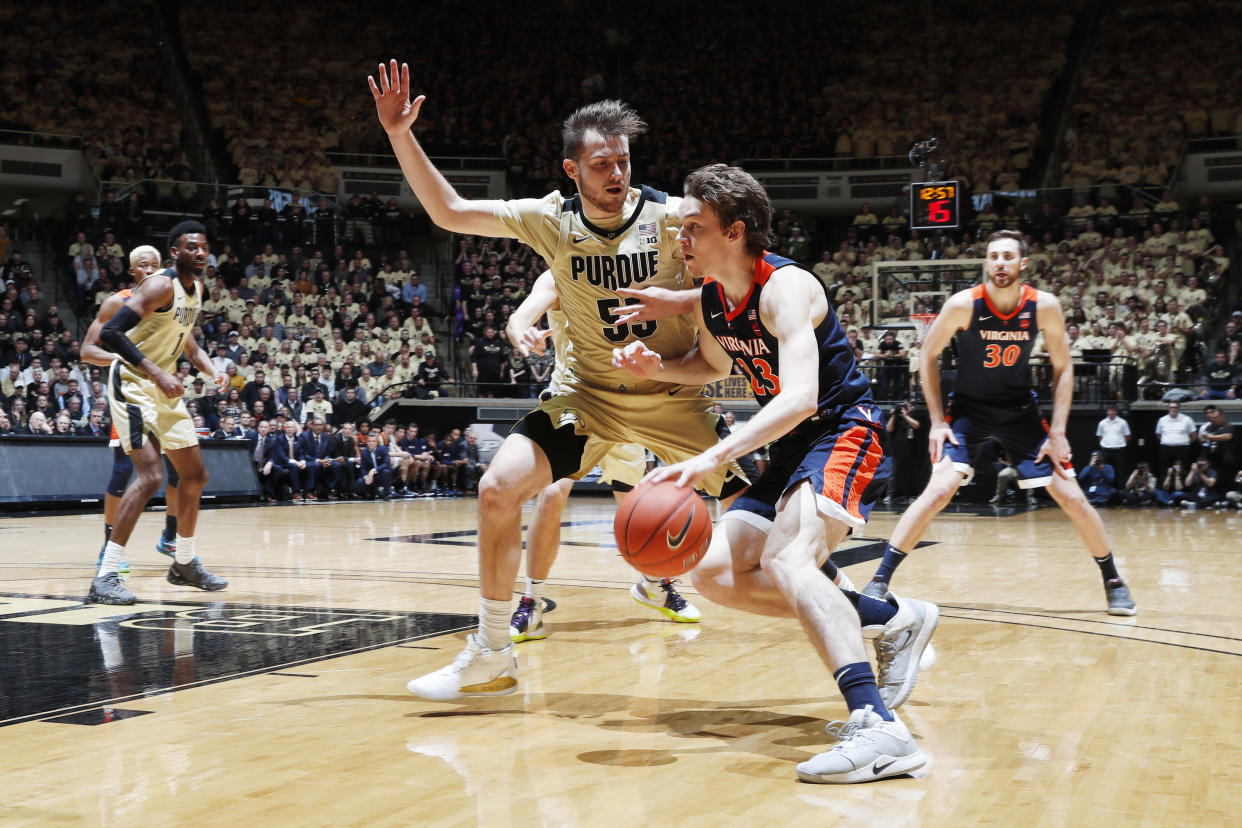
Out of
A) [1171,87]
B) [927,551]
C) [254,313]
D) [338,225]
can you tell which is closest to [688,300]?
[927,551]

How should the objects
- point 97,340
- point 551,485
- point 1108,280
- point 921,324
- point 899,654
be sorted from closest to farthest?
point 899,654 → point 551,485 → point 97,340 → point 921,324 → point 1108,280

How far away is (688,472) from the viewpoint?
3254 mm

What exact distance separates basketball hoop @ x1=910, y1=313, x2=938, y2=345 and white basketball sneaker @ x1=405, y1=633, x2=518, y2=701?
46.4 feet

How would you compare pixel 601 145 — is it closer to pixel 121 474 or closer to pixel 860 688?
pixel 860 688

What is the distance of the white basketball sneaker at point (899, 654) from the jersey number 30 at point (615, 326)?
1.43 m

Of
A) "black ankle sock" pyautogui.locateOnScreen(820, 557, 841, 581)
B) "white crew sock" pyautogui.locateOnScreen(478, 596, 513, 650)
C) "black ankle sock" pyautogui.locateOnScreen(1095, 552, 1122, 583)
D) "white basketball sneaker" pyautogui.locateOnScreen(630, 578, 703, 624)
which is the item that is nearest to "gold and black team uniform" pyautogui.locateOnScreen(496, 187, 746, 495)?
"white crew sock" pyautogui.locateOnScreen(478, 596, 513, 650)

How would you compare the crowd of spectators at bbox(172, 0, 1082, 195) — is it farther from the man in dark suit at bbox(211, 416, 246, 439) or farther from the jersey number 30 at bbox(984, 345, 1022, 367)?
the jersey number 30 at bbox(984, 345, 1022, 367)

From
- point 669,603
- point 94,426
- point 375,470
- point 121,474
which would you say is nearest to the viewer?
point 669,603

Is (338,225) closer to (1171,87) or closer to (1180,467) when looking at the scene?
(1180,467)

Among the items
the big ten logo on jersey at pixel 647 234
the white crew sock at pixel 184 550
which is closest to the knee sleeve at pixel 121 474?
the white crew sock at pixel 184 550

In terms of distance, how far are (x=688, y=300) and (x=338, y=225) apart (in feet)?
61.7

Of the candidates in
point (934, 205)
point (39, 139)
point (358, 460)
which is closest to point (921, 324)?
point (934, 205)

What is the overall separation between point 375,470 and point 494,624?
43.9ft

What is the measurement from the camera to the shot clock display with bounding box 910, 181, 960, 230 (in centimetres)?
1673
